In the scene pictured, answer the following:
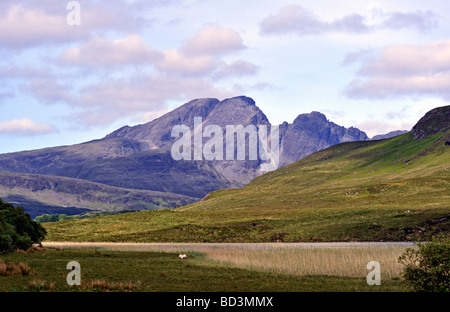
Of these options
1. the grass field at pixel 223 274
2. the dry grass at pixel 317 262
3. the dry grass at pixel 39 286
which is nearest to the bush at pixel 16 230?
the grass field at pixel 223 274

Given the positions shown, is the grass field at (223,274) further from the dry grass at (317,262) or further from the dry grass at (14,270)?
the dry grass at (14,270)

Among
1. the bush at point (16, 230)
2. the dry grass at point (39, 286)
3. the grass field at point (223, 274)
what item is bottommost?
the grass field at point (223, 274)

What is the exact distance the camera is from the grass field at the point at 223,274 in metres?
36.8

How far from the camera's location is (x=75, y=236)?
393 ft

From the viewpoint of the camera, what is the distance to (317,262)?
5559 cm

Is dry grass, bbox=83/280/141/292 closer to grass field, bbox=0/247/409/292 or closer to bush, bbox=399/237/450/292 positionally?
grass field, bbox=0/247/409/292

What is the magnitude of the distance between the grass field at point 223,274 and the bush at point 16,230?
9.67 feet

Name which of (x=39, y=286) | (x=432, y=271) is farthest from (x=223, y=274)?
(x=432, y=271)

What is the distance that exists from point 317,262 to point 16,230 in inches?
2031

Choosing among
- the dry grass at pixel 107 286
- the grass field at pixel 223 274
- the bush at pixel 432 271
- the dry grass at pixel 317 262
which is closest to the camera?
the bush at pixel 432 271

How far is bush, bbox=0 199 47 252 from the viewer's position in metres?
67.6

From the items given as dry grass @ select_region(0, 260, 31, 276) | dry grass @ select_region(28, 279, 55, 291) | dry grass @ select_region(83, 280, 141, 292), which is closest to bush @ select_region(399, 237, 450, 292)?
dry grass @ select_region(83, 280, 141, 292)

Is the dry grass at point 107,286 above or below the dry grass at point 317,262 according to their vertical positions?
above
